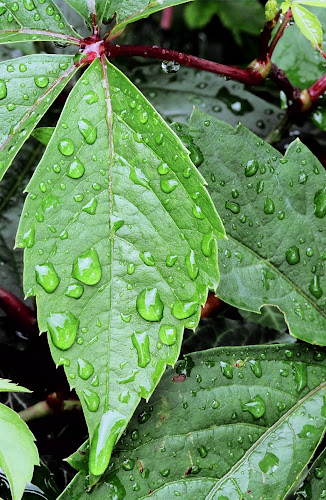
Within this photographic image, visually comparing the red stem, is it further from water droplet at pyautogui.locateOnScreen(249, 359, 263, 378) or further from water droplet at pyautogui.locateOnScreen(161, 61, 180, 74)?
water droplet at pyautogui.locateOnScreen(249, 359, 263, 378)

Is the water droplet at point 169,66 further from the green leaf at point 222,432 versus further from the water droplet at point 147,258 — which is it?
the green leaf at point 222,432

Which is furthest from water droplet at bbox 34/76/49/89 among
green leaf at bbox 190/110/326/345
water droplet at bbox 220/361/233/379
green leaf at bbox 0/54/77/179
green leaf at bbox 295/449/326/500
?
green leaf at bbox 295/449/326/500

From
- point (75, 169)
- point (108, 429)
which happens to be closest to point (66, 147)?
point (75, 169)

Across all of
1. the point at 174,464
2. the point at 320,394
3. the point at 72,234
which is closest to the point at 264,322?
the point at 320,394

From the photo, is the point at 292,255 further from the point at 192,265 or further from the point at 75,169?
the point at 75,169

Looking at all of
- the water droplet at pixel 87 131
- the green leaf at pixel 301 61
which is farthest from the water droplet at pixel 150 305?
the green leaf at pixel 301 61

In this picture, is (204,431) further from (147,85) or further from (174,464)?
(147,85)
